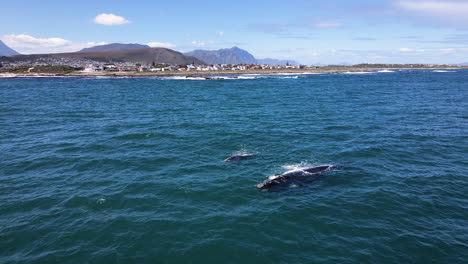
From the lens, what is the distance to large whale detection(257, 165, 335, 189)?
21328mm

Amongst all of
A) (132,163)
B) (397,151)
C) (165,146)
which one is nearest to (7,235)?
(132,163)

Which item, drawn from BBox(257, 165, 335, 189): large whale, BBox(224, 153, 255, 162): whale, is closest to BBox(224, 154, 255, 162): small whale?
BBox(224, 153, 255, 162): whale

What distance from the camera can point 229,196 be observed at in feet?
66.2

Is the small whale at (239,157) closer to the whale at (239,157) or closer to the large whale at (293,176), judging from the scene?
the whale at (239,157)

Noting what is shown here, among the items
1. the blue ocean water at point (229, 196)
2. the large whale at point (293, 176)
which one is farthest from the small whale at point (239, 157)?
the large whale at point (293, 176)

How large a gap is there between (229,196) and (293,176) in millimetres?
6120

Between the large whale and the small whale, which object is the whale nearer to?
the small whale

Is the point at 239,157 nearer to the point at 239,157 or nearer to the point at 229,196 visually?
the point at 239,157

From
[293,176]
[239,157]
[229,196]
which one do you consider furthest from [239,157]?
[229,196]

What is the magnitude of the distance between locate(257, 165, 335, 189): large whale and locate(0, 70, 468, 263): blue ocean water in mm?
857

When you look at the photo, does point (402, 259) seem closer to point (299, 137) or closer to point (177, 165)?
point (177, 165)

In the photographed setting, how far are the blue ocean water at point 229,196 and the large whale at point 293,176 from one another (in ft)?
2.81

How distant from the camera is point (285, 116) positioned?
165ft

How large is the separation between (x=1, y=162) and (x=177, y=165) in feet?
61.4
